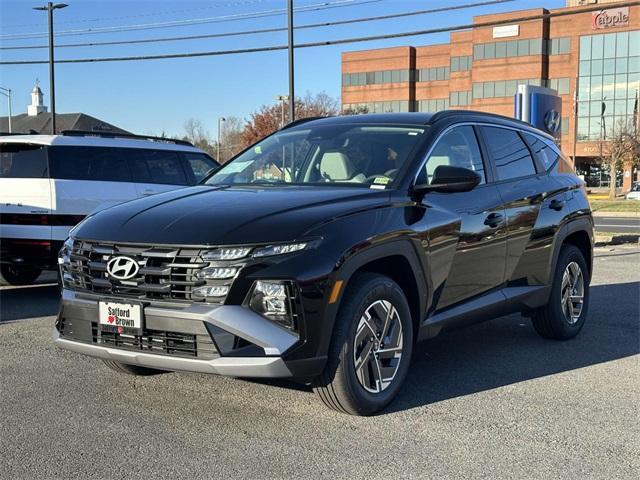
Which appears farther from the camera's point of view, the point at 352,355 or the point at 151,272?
the point at 352,355

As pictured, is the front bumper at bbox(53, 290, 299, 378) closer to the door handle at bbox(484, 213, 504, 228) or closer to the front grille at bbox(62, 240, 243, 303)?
the front grille at bbox(62, 240, 243, 303)

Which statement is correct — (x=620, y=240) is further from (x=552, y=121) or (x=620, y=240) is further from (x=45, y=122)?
(x=45, y=122)

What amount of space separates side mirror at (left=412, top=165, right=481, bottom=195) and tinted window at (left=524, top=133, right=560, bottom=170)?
6.47 ft

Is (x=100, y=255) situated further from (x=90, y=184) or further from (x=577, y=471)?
(x=90, y=184)

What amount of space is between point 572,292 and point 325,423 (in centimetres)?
338

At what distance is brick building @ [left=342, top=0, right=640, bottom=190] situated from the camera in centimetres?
6688

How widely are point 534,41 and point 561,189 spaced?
225ft

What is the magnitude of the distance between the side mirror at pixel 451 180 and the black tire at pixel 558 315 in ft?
6.66

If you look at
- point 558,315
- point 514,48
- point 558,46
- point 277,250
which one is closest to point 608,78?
point 558,46

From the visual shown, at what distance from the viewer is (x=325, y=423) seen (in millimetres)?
4008

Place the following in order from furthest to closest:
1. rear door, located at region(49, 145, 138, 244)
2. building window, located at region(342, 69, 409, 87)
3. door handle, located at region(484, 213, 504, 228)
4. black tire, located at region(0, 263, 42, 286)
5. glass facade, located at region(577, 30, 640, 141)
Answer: building window, located at region(342, 69, 409, 87) → glass facade, located at region(577, 30, 640, 141) → black tire, located at region(0, 263, 42, 286) → rear door, located at region(49, 145, 138, 244) → door handle, located at region(484, 213, 504, 228)

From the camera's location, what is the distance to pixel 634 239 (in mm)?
15773

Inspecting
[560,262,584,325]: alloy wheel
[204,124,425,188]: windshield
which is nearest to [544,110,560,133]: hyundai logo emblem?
[560,262,584,325]: alloy wheel

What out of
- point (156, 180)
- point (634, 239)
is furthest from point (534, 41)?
point (156, 180)
